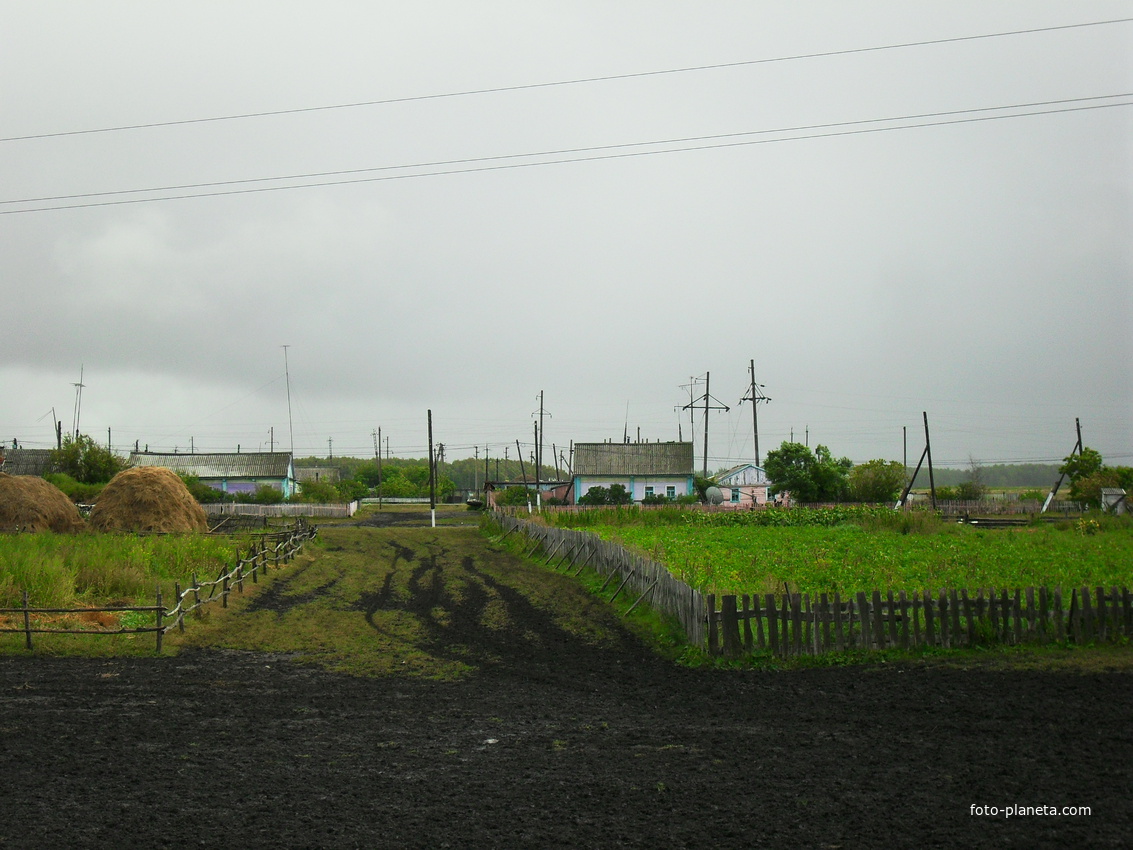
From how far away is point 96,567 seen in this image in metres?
19.6

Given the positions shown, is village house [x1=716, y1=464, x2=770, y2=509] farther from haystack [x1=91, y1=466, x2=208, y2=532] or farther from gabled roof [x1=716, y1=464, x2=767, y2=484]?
haystack [x1=91, y1=466, x2=208, y2=532]

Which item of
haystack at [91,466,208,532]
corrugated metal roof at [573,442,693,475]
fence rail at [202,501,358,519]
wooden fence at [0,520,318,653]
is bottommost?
fence rail at [202,501,358,519]

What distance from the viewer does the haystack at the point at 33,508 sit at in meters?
30.1

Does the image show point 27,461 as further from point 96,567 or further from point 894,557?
point 894,557

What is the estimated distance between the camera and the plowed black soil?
6.44 meters

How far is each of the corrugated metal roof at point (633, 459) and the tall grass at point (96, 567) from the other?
4754cm

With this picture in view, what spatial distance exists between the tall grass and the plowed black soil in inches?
201

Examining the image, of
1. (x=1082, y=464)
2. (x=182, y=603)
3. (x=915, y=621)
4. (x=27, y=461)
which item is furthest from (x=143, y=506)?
(x=1082, y=464)

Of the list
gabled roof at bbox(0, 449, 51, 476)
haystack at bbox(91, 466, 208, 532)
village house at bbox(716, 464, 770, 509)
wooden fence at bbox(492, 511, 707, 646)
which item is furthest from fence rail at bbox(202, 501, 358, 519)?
wooden fence at bbox(492, 511, 707, 646)

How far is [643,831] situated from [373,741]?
376 centimetres

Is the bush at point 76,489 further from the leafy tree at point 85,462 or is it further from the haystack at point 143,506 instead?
the haystack at point 143,506

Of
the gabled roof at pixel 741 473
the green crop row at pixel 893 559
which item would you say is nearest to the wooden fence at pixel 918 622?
the green crop row at pixel 893 559

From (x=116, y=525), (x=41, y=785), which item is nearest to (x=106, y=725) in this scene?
(x=41, y=785)

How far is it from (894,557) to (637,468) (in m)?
49.4
